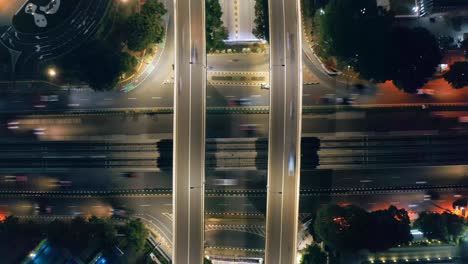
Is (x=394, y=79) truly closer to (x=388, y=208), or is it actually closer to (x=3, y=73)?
(x=388, y=208)

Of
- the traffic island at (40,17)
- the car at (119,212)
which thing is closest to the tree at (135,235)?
the car at (119,212)

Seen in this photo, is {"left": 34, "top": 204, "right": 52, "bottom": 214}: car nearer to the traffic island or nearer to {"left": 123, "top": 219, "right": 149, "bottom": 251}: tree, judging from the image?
{"left": 123, "top": 219, "right": 149, "bottom": 251}: tree

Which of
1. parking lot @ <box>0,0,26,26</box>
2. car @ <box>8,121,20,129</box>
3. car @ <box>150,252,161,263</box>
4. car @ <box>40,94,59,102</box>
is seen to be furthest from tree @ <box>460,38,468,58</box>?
car @ <box>8,121,20,129</box>

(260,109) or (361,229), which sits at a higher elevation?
(260,109)

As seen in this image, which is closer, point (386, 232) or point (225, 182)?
point (386, 232)

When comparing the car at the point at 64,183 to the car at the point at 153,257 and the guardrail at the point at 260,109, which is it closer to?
the guardrail at the point at 260,109

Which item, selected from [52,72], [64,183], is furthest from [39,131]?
[52,72]

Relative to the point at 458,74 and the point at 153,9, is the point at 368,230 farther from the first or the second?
the point at 153,9
